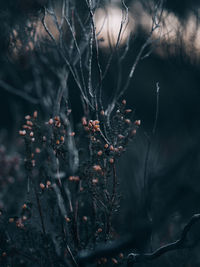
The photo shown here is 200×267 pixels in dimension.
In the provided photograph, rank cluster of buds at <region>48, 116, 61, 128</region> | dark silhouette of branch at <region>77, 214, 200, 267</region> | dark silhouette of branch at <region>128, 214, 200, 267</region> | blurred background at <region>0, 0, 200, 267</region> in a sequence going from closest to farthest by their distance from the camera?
dark silhouette of branch at <region>77, 214, 200, 267</region>
dark silhouette of branch at <region>128, 214, 200, 267</region>
blurred background at <region>0, 0, 200, 267</region>
cluster of buds at <region>48, 116, 61, 128</region>

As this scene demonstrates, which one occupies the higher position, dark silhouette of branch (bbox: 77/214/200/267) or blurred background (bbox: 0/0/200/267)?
blurred background (bbox: 0/0/200/267)

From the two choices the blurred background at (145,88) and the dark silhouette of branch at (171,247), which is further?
the blurred background at (145,88)

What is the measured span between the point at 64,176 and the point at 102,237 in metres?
0.86

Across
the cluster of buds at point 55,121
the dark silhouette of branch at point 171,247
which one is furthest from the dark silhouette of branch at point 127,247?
the cluster of buds at point 55,121

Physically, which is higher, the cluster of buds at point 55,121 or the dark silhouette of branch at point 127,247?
the cluster of buds at point 55,121

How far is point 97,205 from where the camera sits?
9.12ft

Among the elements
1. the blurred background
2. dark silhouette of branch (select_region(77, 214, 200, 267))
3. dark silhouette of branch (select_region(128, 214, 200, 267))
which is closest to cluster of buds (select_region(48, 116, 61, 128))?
the blurred background

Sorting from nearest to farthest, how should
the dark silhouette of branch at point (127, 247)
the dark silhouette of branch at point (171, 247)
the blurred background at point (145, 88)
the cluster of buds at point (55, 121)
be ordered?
1. the dark silhouette of branch at point (127, 247)
2. the dark silhouette of branch at point (171, 247)
3. the blurred background at point (145, 88)
4. the cluster of buds at point (55, 121)

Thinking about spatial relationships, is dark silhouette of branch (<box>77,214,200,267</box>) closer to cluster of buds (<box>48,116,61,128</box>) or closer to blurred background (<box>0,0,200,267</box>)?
blurred background (<box>0,0,200,267</box>)

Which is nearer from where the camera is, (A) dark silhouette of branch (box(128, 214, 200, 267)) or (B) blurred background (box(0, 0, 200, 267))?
(A) dark silhouette of branch (box(128, 214, 200, 267))

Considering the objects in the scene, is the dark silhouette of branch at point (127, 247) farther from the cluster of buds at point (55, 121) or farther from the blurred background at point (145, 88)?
the cluster of buds at point (55, 121)

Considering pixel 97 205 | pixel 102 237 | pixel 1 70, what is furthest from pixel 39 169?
pixel 1 70

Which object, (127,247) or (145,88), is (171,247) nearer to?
(127,247)

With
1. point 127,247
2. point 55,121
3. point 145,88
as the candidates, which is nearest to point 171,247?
point 127,247
